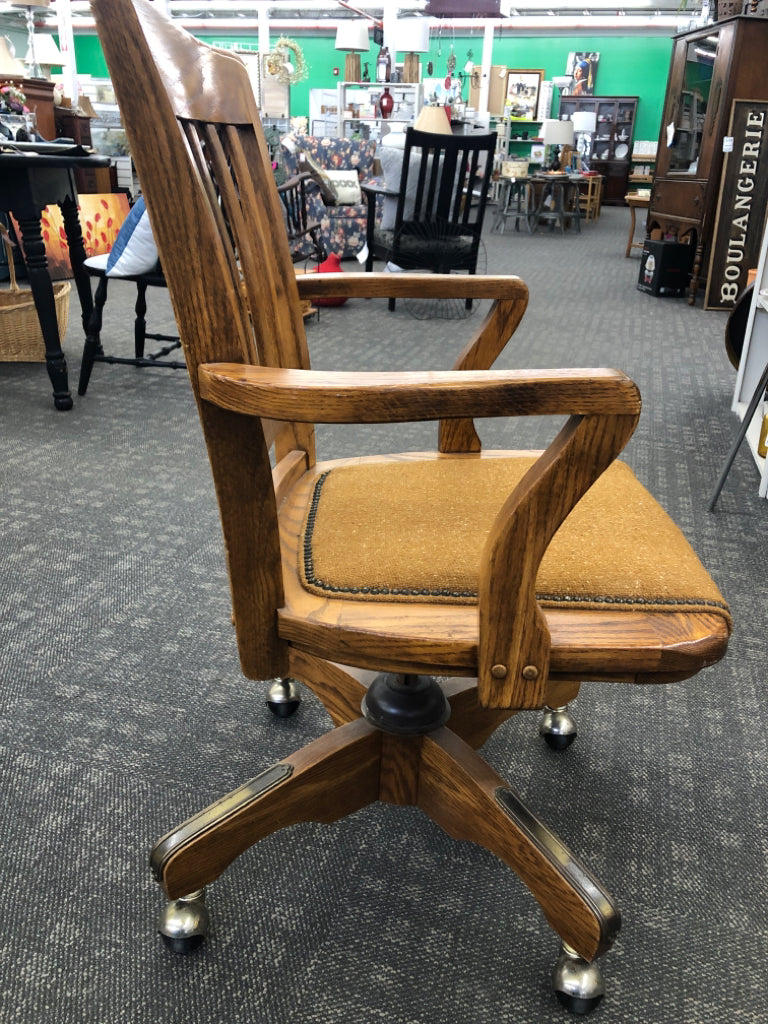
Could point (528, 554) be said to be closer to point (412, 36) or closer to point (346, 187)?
point (346, 187)

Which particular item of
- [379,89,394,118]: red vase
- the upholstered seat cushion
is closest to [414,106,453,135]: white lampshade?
[379,89,394,118]: red vase

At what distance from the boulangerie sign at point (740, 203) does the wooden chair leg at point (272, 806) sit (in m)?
4.87

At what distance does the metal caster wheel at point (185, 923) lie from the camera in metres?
0.91

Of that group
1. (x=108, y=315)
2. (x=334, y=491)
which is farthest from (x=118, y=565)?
(x=108, y=315)

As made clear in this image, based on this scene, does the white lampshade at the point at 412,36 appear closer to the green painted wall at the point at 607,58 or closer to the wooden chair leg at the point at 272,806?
the green painted wall at the point at 607,58

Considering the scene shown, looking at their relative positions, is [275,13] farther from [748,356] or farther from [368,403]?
[368,403]

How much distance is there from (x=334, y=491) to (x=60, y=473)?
1570 millimetres

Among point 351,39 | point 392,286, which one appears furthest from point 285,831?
point 351,39

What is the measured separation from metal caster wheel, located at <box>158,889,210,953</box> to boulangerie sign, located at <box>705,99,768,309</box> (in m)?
5.07

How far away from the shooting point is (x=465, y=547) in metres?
0.81

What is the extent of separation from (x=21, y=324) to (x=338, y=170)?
348cm

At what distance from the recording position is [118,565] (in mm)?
1792

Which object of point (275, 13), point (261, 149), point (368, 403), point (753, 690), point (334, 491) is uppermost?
point (275, 13)

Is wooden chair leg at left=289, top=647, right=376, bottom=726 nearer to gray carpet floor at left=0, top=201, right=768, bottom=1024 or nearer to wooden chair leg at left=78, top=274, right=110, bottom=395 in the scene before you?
gray carpet floor at left=0, top=201, right=768, bottom=1024
